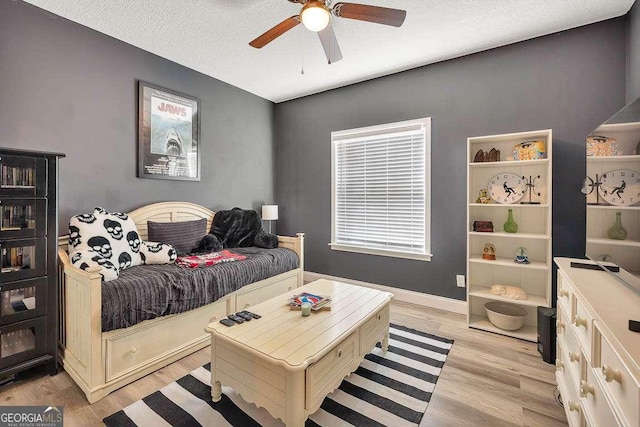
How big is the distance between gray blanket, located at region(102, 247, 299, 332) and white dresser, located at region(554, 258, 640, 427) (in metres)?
2.26

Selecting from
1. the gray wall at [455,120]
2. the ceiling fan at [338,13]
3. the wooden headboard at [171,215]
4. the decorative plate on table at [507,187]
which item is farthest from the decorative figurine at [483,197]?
the wooden headboard at [171,215]

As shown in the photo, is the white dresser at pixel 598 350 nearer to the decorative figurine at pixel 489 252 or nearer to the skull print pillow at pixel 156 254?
the decorative figurine at pixel 489 252

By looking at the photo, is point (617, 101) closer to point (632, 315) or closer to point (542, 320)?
point (542, 320)

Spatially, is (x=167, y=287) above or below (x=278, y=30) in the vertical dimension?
below

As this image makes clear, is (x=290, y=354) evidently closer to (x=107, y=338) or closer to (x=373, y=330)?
(x=373, y=330)

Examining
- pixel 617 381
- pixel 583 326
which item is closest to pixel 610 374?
pixel 617 381

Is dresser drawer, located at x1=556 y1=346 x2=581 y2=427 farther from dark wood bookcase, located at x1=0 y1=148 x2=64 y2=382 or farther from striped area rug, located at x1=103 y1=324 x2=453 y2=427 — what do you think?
dark wood bookcase, located at x1=0 y1=148 x2=64 y2=382

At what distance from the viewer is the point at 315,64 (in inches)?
124

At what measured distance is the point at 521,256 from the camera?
2.58m

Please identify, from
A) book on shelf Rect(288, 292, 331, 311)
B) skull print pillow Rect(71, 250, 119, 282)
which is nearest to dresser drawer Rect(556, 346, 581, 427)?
book on shelf Rect(288, 292, 331, 311)

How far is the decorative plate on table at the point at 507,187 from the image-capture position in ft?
8.75

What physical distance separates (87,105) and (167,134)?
2.31 feet

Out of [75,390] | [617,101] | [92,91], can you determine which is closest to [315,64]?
[92,91]

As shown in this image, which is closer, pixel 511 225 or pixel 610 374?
pixel 610 374
